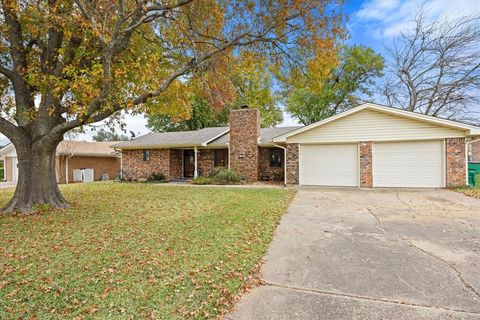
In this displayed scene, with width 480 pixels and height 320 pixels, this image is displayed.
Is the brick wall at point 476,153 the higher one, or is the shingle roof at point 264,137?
the shingle roof at point 264,137

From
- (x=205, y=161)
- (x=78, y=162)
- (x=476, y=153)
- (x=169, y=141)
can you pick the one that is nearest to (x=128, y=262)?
(x=205, y=161)

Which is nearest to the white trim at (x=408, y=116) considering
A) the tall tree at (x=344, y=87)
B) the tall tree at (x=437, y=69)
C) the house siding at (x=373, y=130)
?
the house siding at (x=373, y=130)

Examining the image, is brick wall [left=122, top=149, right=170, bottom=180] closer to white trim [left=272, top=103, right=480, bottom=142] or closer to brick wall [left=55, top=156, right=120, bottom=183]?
brick wall [left=55, top=156, right=120, bottom=183]

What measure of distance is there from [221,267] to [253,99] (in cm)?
2419

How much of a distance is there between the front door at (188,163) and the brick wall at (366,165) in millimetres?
11053

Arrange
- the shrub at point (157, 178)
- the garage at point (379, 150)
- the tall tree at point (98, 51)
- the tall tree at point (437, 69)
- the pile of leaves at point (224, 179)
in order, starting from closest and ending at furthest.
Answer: the tall tree at point (98, 51) < the garage at point (379, 150) < the pile of leaves at point (224, 179) < the shrub at point (157, 178) < the tall tree at point (437, 69)

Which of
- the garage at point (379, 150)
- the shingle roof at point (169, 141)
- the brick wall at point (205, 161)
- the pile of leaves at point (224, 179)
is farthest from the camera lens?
the brick wall at point (205, 161)

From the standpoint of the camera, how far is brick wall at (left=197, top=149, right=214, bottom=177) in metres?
16.4

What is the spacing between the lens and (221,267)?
3307mm

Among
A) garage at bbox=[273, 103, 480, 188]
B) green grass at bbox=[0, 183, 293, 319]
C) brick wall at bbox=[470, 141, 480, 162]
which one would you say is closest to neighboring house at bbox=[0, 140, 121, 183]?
green grass at bbox=[0, 183, 293, 319]

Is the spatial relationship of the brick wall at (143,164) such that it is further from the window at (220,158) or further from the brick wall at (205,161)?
the window at (220,158)

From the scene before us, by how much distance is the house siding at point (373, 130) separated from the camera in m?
10.7

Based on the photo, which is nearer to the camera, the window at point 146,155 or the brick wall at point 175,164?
the brick wall at point 175,164

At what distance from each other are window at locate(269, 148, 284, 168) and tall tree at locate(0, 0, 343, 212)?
738 centimetres
